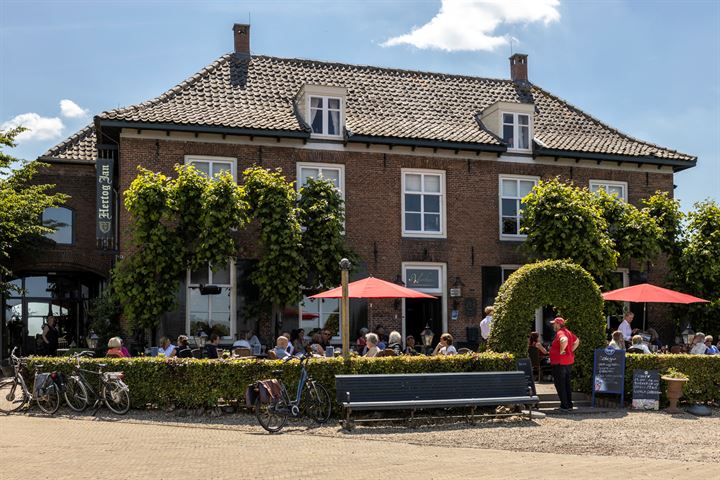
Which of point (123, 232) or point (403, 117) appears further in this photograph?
point (403, 117)

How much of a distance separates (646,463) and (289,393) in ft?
18.5

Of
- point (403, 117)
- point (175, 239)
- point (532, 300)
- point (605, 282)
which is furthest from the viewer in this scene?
point (403, 117)

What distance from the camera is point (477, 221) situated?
74.0 feet

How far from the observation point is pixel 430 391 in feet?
42.1

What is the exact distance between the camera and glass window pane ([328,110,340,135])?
21700 millimetres

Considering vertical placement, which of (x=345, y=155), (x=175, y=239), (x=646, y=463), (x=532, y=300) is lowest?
(x=646, y=463)

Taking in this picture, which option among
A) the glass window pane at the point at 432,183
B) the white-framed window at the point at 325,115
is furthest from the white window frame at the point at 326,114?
the glass window pane at the point at 432,183

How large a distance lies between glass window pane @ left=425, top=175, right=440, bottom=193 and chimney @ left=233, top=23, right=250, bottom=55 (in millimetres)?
6591

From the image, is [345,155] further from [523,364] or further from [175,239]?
[523,364]

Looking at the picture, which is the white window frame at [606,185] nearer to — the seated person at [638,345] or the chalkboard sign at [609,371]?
the seated person at [638,345]

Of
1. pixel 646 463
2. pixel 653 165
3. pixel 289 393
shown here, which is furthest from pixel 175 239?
pixel 653 165

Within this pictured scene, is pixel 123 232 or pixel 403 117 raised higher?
pixel 403 117

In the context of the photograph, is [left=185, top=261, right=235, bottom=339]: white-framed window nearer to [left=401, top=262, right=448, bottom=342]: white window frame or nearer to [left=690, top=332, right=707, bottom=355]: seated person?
[left=401, top=262, right=448, bottom=342]: white window frame

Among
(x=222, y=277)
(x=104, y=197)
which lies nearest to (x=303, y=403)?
(x=222, y=277)
